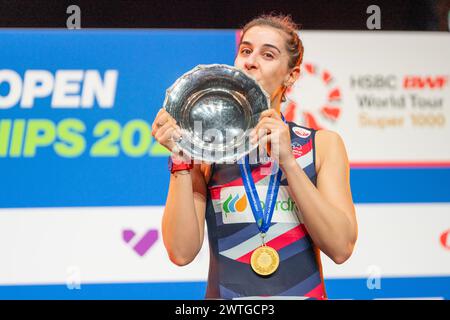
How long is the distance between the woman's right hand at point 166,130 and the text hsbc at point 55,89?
55.2 inches

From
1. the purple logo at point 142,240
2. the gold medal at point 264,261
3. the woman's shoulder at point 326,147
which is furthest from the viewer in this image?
the purple logo at point 142,240

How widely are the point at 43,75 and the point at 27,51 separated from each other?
132mm

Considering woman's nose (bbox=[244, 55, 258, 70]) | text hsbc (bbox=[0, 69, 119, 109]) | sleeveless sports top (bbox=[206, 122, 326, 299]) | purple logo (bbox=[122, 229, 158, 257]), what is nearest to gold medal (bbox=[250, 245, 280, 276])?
sleeveless sports top (bbox=[206, 122, 326, 299])

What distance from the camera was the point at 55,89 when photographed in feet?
11.3

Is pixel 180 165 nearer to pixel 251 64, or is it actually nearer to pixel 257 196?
pixel 257 196

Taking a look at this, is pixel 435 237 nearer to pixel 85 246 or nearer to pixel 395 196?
pixel 395 196

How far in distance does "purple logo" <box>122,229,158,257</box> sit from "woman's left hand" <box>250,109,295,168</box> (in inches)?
55.7

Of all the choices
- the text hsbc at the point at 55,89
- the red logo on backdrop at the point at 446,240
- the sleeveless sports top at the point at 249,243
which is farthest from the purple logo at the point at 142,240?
the red logo on backdrop at the point at 446,240

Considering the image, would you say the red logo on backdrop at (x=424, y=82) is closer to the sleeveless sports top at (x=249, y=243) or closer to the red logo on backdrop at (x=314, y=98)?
the red logo on backdrop at (x=314, y=98)

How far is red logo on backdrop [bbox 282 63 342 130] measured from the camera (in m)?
3.47

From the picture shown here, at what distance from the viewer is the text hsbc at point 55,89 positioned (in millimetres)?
3432
